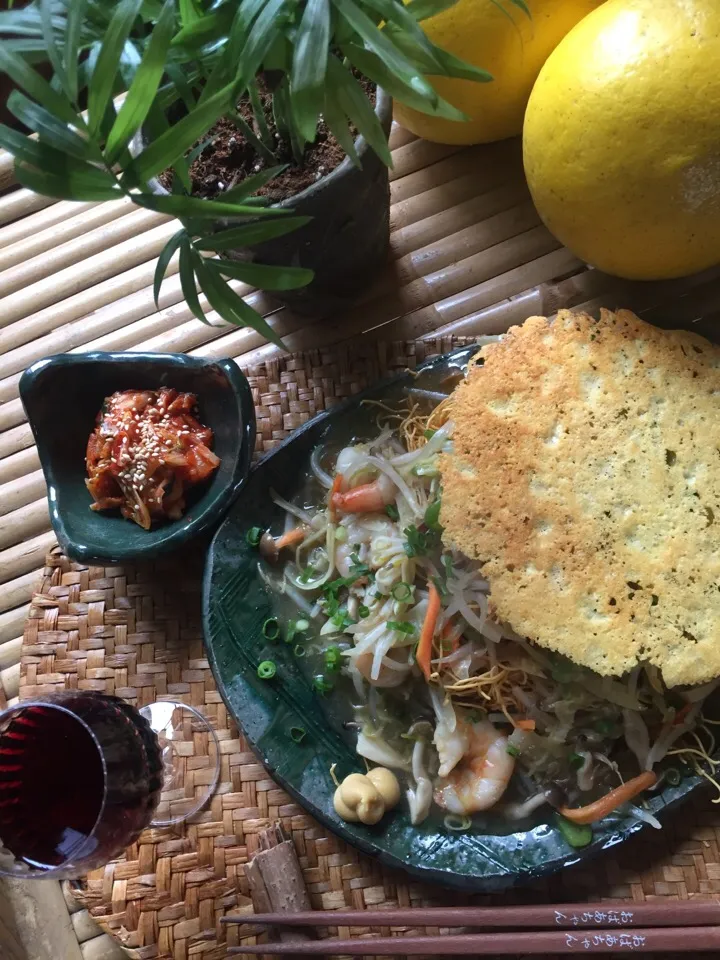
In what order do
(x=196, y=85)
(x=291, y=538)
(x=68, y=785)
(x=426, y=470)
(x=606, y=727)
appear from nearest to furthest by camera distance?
(x=196, y=85) → (x=68, y=785) → (x=606, y=727) → (x=426, y=470) → (x=291, y=538)

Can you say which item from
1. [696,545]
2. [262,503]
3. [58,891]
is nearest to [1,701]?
[58,891]

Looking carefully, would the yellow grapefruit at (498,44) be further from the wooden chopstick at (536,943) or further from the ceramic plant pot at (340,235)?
the wooden chopstick at (536,943)

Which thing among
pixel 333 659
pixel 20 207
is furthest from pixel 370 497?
pixel 20 207

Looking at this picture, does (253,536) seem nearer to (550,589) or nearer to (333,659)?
(333,659)

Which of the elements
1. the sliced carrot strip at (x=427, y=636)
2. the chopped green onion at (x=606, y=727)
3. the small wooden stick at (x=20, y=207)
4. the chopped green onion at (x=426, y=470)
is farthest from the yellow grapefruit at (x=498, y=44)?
the chopped green onion at (x=606, y=727)

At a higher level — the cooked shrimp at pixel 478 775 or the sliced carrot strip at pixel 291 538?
the sliced carrot strip at pixel 291 538
